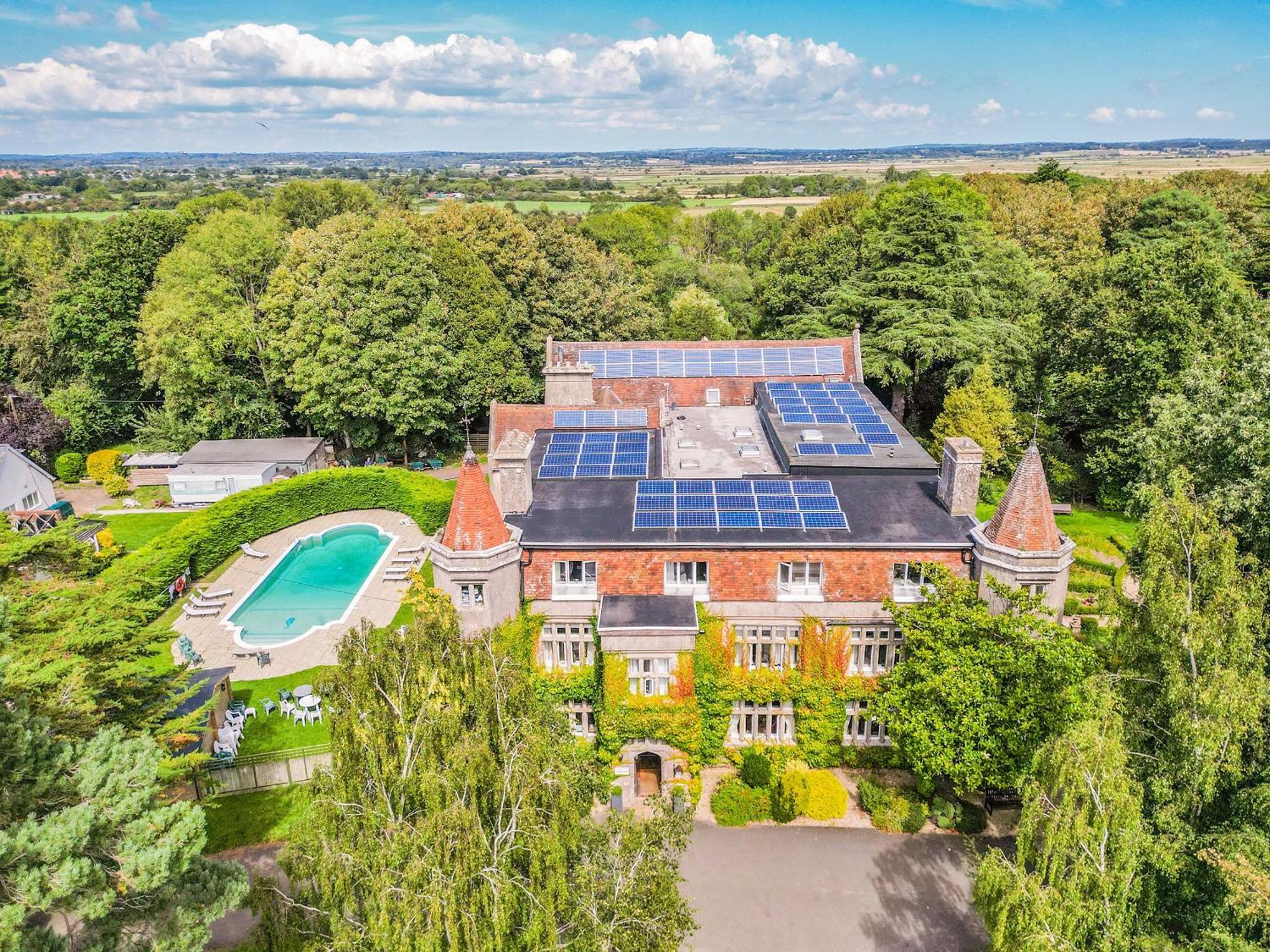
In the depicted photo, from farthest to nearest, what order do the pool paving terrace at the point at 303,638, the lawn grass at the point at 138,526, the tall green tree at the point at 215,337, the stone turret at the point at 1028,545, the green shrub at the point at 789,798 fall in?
the tall green tree at the point at 215,337 → the lawn grass at the point at 138,526 → the pool paving terrace at the point at 303,638 → the green shrub at the point at 789,798 → the stone turret at the point at 1028,545

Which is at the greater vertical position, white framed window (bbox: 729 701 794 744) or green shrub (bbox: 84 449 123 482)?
green shrub (bbox: 84 449 123 482)

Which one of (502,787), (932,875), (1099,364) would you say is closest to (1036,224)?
(1099,364)

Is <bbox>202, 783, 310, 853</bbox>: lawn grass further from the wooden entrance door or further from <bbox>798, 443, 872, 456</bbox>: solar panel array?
<bbox>798, 443, 872, 456</bbox>: solar panel array

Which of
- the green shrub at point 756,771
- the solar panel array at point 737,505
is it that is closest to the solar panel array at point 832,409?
the solar panel array at point 737,505

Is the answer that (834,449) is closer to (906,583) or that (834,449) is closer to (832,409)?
(832,409)

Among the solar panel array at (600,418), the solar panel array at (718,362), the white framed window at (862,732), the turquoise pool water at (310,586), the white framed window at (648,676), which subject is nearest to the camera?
the white framed window at (648,676)

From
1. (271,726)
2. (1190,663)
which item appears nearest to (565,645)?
(271,726)

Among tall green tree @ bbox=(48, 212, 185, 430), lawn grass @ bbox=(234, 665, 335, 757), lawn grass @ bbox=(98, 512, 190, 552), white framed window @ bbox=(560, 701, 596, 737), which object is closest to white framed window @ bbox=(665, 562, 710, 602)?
white framed window @ bbox=(560, 701, 596, 737)

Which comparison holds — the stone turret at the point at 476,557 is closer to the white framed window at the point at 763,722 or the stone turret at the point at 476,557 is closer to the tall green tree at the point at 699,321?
the white framed window at the point at 763,722
